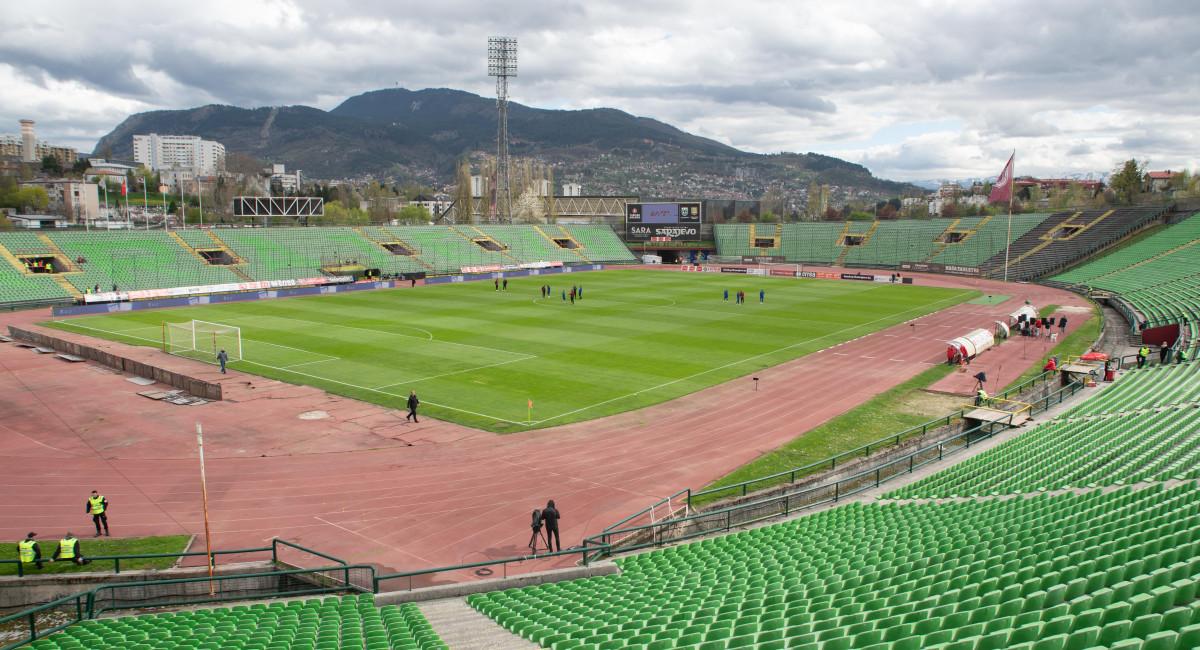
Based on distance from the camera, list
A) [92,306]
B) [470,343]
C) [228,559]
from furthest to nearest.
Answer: [92,306] → [470,343] → [228,559]

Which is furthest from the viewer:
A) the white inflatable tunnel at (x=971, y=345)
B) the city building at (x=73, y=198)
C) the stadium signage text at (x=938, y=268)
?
the city building at (x=73, y=198)

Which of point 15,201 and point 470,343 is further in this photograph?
point 15,201

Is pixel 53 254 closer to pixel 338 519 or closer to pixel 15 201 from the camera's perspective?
pixel 338 519

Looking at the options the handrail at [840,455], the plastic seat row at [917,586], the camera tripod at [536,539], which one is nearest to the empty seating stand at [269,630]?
the plastic seat row at [917,586]

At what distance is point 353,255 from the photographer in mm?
85375

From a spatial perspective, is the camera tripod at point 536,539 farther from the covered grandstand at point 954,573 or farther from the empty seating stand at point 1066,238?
the empty seating stand at point 1066,238

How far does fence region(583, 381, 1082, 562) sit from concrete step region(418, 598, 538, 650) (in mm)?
3411

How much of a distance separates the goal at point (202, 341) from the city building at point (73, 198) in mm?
117218

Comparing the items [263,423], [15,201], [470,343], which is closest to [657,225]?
[470,343]

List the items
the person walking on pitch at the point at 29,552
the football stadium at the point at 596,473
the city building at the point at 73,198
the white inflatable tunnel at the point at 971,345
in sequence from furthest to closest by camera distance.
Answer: the city building at the point at 73,198
the white inflatable tunnel at the point at 971,345
the person walking on pitch at the point at 29,552
the football stadium at the point at 596,473

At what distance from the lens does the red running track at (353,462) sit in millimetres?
18844

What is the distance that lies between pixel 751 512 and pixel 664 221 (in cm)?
9660

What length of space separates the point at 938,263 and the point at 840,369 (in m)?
69.9

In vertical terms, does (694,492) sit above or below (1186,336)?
below
